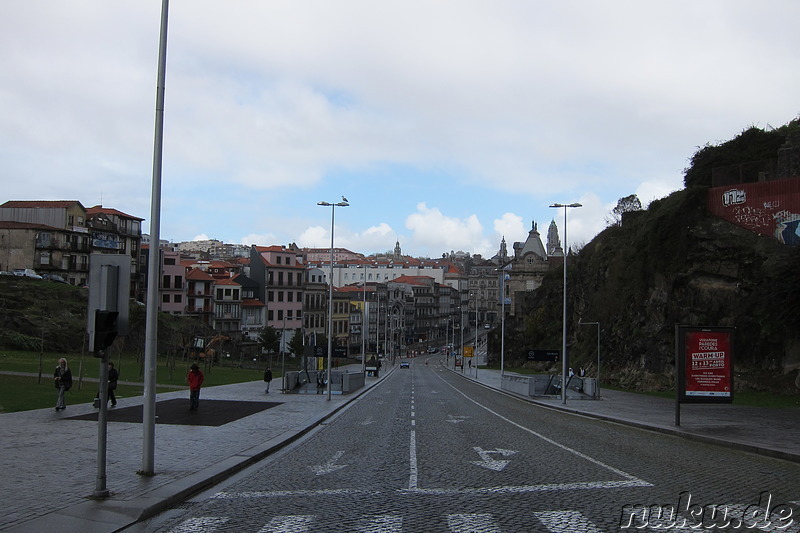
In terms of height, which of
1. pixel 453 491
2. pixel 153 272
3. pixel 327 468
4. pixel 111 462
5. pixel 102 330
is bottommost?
pixel 327 468

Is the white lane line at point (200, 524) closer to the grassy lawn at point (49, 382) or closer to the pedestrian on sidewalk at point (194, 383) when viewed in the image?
the grassy lawn at point (49, 382)

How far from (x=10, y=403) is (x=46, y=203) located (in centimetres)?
7218

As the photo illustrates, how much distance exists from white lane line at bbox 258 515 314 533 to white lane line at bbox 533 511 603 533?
283 centimetres

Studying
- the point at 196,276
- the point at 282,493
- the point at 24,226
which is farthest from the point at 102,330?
the point at 196,276

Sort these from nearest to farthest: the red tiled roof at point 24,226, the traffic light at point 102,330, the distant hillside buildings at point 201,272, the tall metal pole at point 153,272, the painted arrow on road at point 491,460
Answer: the traffic light at point 102,330
the tall metal pole at point 153,272
the painted arrow on road at point 491,460
the red tiled roof at point 24,226
the distant hillside buildings at point 201,272

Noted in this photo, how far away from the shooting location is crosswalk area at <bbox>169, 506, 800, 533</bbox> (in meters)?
8.00

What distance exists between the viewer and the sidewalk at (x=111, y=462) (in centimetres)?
879

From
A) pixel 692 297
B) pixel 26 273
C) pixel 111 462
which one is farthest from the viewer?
pixel 26 273

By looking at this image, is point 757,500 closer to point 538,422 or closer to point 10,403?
point 538,422

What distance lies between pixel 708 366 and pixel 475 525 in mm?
15506

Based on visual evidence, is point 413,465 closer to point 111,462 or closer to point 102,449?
point 111,462

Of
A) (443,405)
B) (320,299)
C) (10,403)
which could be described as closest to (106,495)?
(10,403)

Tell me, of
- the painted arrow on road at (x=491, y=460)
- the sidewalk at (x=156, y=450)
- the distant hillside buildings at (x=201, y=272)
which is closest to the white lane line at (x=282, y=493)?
the sidewalk at (x=156, y=450)

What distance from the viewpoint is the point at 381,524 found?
838 cm
